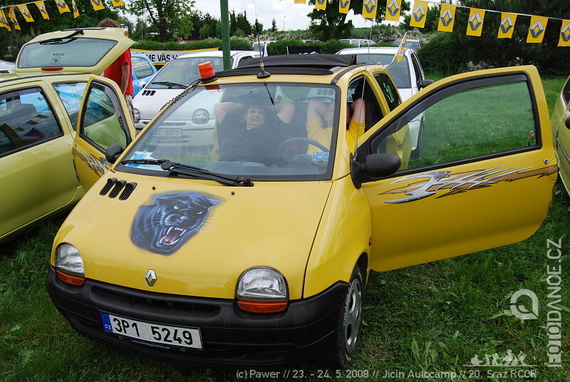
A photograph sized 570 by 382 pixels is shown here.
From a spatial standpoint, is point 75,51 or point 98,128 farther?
point 75,51

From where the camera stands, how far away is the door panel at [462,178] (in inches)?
117

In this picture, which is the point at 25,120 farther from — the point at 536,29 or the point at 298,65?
the point at 536,29

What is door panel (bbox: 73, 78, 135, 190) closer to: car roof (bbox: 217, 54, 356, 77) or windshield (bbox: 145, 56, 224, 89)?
car roof (bbox: 217, 54, 356, 77)

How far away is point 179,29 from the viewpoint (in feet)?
105

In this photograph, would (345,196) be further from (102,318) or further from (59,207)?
(59,207)

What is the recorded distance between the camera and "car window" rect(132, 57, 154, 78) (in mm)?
11523

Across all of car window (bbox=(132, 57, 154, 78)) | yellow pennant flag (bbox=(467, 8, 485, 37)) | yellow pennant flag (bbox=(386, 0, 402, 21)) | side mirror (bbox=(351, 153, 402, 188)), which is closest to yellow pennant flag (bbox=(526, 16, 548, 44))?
Result: yellow pennant flag (bbox=(467, 8, 485, 37))

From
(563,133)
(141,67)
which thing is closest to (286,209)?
(563,133)

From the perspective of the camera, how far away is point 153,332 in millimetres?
2291

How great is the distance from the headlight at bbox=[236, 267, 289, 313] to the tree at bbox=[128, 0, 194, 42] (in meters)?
31.7

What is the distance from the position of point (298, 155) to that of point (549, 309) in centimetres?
204

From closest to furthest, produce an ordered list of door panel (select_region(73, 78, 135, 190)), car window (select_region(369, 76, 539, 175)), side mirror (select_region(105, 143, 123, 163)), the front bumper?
the front bumper → car window (select_region(369, 76, 539, 175)) → side mirror (select_region(105, 143, 123, 163)) → door panel (select_region(73, 78, 135, 190))

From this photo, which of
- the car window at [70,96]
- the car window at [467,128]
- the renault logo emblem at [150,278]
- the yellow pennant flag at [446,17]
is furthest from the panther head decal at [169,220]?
the yellow pennant flag at [446,17]

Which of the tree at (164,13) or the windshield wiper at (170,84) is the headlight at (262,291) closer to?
the windshield wiper at (170,84)
